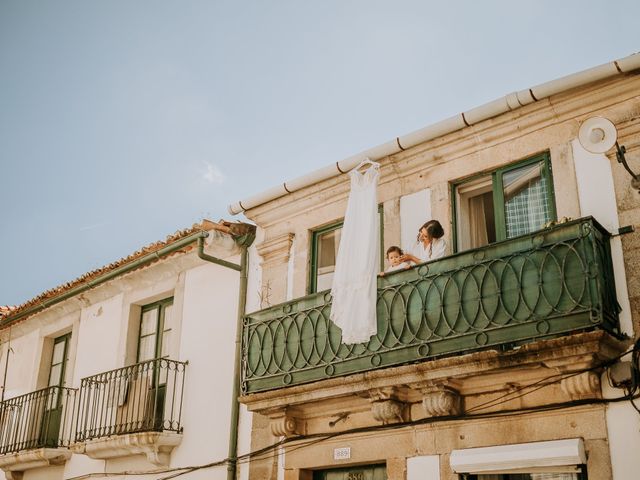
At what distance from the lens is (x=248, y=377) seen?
956 cm

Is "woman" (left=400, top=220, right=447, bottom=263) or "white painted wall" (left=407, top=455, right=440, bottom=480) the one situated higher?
"woman" (left=400, top=220, right=447, bottom=263)

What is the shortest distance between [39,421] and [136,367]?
2817 millimetres

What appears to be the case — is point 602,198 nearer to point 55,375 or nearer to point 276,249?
point 276,249

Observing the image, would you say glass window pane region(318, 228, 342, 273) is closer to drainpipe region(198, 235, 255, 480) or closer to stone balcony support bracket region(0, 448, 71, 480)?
drainpipe region(198, 235, 255, 480)

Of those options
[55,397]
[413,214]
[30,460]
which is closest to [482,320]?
[413,214]

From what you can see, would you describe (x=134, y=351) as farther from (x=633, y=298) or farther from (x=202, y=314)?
(x=633, y=298)

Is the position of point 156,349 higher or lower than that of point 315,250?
lower

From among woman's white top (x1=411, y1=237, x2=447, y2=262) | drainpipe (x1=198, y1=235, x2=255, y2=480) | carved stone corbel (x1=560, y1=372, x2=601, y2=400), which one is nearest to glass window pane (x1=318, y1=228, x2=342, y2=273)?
drainpipe (x1=198, y1=235, x2=255, y2=480)

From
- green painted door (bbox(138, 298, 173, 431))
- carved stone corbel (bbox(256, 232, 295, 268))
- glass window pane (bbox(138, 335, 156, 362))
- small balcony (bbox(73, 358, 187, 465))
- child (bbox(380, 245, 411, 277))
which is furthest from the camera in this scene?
glass window pane (bbox(138, 335, 156, 362))

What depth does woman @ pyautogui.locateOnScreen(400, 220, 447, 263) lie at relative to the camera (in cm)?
867

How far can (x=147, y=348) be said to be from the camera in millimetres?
12406

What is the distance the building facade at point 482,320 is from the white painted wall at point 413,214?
2 centimetres

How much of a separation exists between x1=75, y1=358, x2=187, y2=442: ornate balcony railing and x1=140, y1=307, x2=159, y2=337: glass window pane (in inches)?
21.9

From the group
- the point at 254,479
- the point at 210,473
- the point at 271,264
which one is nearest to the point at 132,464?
the point at 210,473
